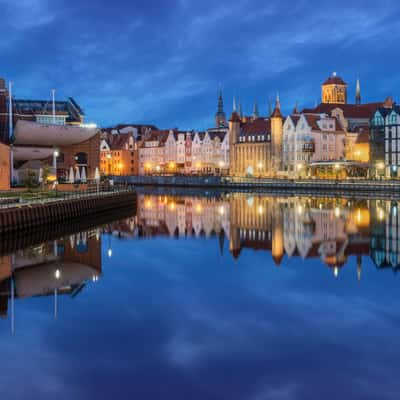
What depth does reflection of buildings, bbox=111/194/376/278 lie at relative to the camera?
118 feet

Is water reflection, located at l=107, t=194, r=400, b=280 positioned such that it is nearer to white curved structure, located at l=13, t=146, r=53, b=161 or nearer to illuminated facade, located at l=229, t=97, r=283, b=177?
white curved structure, located at l=13, t=146, r=53, b=161

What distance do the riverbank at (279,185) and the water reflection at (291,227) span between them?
345 inches

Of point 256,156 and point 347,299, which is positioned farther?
point 256,156

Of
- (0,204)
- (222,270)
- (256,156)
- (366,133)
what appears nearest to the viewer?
(222,270)

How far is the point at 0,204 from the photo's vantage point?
3803 centimetres

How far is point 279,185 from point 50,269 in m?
71.9

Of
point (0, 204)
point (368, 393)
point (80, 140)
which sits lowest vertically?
point (368, 393)

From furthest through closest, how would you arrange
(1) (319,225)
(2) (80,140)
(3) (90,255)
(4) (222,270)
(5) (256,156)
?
1. (5) (256,156)
2. (2) (80,140)
3. (1) (319,225)
4. (3) (90,255)
5. (4) (222,270)

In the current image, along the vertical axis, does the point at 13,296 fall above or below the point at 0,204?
below

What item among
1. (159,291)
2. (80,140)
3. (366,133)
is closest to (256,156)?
(366,133)

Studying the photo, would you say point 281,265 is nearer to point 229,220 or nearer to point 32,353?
point 32,353

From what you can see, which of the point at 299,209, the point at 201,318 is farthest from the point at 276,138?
the point at 201,318

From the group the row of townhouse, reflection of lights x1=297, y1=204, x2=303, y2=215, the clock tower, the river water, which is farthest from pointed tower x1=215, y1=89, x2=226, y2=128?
the river water

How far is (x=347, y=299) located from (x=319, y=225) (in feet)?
82.0
